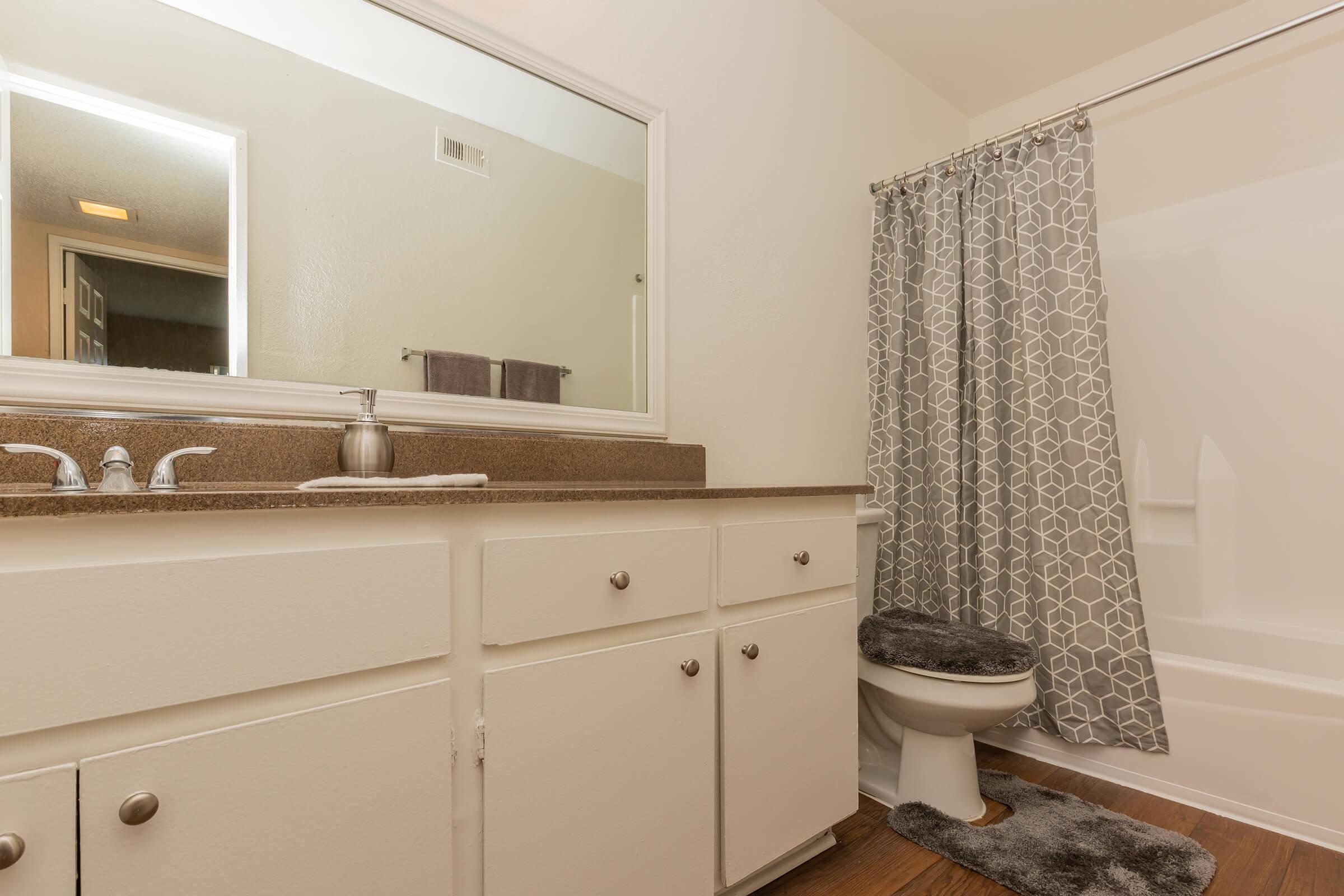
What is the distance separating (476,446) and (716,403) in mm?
743

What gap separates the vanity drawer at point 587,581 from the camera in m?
0.90

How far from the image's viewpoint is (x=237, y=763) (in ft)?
2.27

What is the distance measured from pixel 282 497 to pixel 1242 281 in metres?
2.90

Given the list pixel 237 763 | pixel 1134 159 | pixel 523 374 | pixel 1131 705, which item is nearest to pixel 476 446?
pixel 523 374

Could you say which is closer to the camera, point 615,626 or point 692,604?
point 615,626

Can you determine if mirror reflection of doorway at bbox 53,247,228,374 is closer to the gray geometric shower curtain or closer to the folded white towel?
the folded white towel

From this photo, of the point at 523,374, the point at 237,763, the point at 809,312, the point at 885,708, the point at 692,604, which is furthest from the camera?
the point at 809,312

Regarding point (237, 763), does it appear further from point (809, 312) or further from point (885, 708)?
point (809, 312)

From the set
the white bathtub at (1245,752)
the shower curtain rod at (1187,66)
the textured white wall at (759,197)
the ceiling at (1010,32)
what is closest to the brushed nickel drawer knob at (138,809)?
the textured white wall at (759,197)

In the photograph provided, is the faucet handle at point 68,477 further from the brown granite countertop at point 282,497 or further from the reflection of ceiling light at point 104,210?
the reflection of ceiling light at point 104,210

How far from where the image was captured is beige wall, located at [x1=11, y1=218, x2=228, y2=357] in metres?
0.95

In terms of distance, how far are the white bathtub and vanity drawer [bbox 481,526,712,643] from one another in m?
1.44

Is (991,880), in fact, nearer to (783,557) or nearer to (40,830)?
(783,557)

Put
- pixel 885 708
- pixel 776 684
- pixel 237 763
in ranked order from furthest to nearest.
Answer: pixel 885 708
pixel 776 684
pixel 237 763
